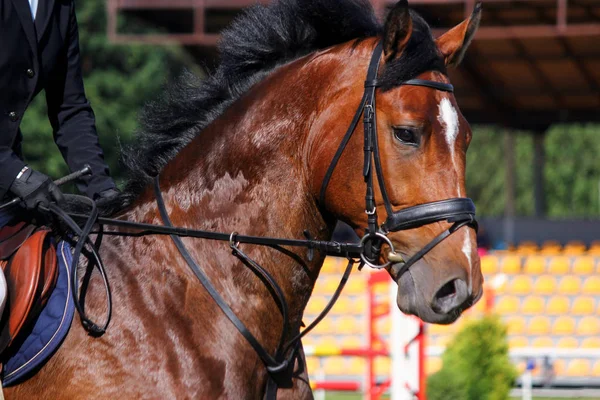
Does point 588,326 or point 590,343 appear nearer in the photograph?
point 590,343

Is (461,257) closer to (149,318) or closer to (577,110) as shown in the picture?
(149,318)

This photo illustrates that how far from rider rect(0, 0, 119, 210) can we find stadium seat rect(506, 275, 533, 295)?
10.5 metres

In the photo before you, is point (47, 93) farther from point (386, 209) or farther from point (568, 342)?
point (568, 342)

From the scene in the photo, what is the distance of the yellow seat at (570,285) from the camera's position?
13.0m

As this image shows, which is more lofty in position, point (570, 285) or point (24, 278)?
point (570, 285)

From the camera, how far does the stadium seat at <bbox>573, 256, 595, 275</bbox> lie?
13461 mm

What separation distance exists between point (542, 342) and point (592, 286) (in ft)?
3.97

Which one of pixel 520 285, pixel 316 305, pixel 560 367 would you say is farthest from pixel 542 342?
pixel 316 305

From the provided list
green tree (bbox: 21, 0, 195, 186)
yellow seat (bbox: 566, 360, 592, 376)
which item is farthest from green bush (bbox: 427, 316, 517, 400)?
green tree (bbox: 21, 0, 195, 186)

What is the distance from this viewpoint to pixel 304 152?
3023 mm

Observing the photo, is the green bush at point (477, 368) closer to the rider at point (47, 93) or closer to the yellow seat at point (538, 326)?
the rider at point (47, 93)

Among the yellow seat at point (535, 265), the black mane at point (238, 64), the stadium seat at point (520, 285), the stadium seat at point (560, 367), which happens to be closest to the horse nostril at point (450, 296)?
the black mane at point (238, 64)

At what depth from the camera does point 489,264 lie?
13633 mm

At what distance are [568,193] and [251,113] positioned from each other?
33562 millimetres
